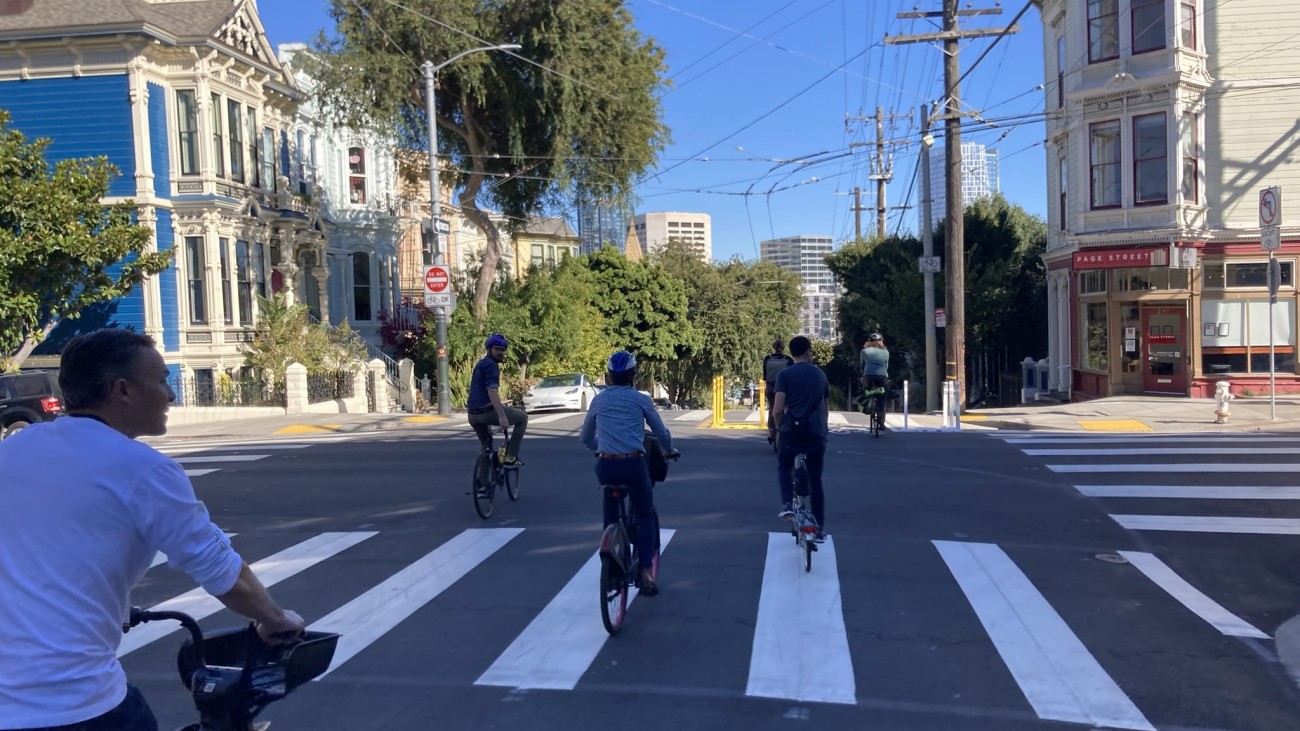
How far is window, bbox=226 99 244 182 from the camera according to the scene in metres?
27.9

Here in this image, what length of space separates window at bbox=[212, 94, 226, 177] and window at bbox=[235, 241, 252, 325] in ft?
6.94

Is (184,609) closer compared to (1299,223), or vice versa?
(184,609)

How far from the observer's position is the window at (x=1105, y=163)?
78.9ft

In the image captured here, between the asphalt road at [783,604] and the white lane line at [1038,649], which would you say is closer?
the white lane line at [1038,649]

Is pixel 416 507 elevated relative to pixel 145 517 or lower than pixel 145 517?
lower

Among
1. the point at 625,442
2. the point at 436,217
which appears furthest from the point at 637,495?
the point at 436,217

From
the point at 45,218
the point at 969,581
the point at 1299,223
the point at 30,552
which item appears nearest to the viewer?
the point at 30,552

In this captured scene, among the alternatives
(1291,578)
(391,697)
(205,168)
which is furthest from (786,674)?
(205,168)

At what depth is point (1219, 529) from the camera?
33.5ft

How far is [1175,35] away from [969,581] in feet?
62.7

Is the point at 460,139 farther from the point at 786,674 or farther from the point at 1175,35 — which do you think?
the point at 786,674

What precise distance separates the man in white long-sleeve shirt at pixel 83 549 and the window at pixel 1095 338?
2492 centimetres

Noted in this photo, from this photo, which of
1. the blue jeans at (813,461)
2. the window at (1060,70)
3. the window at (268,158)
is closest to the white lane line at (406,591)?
the blue jeans at (813,461)

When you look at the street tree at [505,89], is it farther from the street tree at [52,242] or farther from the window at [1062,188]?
the window at [1062,188]
